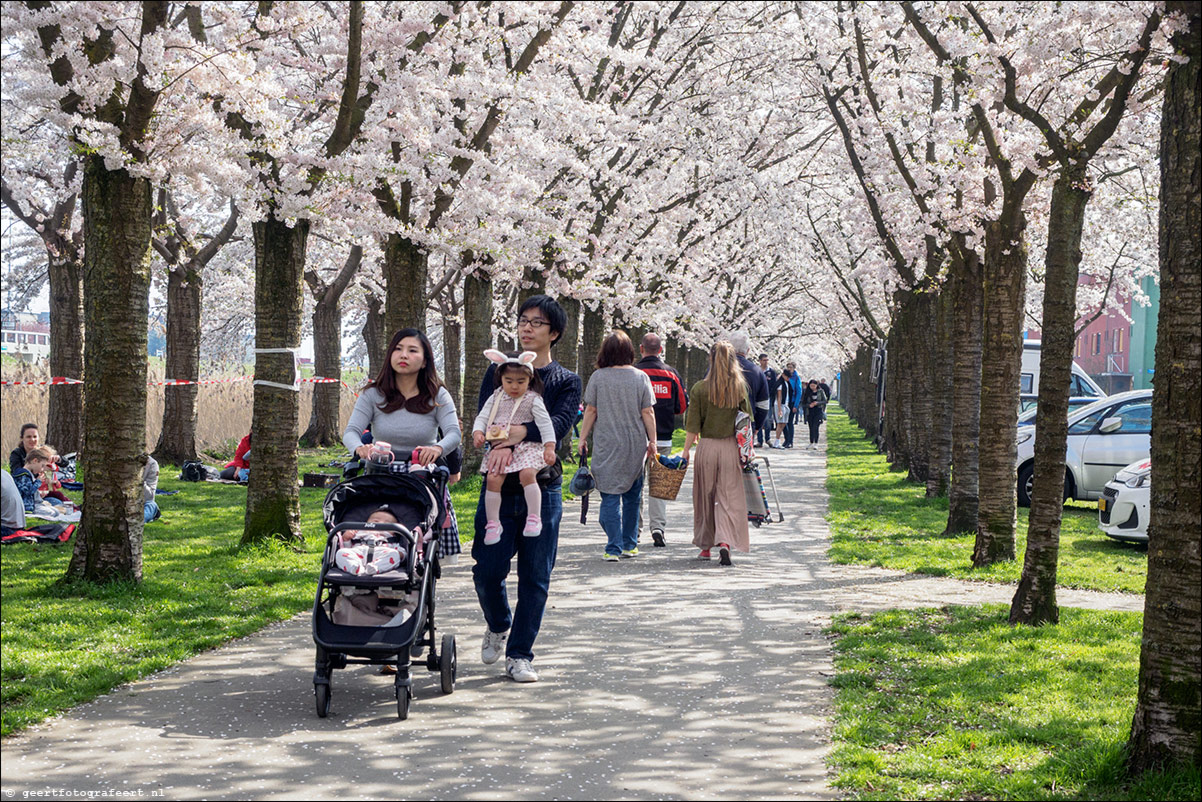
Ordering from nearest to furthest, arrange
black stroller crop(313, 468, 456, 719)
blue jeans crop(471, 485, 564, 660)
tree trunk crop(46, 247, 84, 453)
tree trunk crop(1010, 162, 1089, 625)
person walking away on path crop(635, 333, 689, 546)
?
black stroller crop(313, 468, 456, 719), blue jeans crop(471, 485, 564, 660), tree trunk crop(1010, 162, 1089, 625), person walking away on path crop(635, 333, 689, 546), tree trunk crop(46, 247, 84, 453)

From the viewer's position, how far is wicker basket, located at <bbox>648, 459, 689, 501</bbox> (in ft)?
42.5

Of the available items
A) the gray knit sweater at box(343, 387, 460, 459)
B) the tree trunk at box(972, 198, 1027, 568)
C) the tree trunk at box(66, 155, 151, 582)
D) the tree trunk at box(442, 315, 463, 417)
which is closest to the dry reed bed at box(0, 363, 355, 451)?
the tree trunk at box(442, 315, 463, 417)

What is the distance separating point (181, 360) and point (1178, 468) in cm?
1984

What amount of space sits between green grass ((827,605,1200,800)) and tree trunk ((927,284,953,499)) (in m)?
9.17

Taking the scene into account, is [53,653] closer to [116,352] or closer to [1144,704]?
[116,352]

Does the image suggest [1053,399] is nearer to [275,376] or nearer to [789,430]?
[275,376]

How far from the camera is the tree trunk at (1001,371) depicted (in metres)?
11.2

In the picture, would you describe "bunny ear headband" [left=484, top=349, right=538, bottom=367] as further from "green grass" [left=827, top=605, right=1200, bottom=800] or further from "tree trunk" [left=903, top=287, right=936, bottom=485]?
"tree trunk" [left=903, top=287, right=936, bottom=485]

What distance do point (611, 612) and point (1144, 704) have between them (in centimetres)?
435

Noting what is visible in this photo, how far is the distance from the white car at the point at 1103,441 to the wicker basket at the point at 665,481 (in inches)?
260

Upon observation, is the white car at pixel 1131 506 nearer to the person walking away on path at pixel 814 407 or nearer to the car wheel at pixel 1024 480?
the car wheel at pixel 1024 480

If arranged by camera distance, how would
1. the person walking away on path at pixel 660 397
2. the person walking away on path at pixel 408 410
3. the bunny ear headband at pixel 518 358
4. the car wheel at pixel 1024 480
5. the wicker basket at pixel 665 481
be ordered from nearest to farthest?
1. the bunny ear headband at pixel 518 358
2. the person walking away on path at pixel 408 410
3. the wicker basket at pixel 665 481
4. the person walking away on path at pixel 660 397
5. the car wheel at pixel 1024 480

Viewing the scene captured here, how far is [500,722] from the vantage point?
5938 millimetres

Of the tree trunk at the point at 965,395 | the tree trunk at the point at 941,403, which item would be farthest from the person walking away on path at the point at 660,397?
the tree trunk at the point at 941,403
